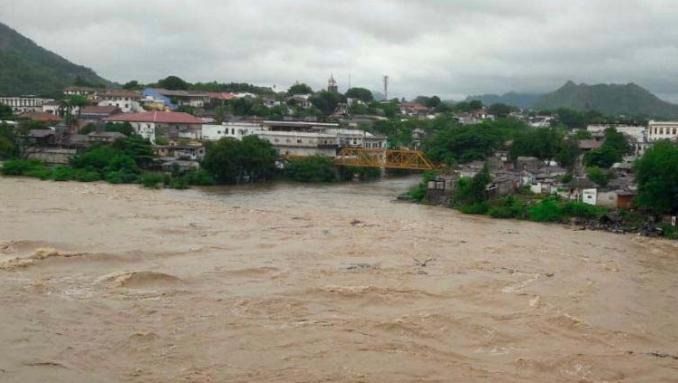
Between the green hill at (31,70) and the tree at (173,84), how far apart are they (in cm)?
545

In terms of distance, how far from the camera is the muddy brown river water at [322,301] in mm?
7164

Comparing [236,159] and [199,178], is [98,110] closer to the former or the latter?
[199,178]

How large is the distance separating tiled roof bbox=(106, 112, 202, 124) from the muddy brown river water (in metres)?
17.1

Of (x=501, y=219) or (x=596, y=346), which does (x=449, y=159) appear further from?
(x=596, y=346)

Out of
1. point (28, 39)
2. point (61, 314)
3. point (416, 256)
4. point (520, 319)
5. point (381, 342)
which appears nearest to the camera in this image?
point (381, 342)

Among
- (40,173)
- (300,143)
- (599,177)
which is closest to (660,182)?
(599,177)

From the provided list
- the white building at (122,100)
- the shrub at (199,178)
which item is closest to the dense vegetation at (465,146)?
the shrub at (199,178)

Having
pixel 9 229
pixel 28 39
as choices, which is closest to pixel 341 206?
pixel 9 229

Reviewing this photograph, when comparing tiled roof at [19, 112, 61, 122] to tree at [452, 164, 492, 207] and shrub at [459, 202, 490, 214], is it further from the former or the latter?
shrub at [459, 202, 490, 214]

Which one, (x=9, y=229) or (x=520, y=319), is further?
(x=9, y=229)

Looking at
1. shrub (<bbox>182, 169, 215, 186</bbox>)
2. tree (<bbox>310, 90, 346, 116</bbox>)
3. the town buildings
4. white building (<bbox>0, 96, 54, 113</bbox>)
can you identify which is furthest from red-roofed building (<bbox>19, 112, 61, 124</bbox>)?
tree (<bbox>310, 90, 346, 116</bbox>)

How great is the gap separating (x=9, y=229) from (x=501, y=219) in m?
11.4

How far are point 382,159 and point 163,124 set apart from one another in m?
10.4

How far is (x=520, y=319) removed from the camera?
904cm
